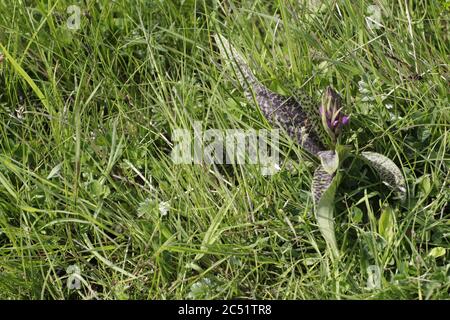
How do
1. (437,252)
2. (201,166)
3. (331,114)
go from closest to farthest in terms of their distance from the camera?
(437,252) < (331,114) < (201,166)

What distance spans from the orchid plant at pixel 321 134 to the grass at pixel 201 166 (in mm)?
51

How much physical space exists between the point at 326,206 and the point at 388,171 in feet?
0.59

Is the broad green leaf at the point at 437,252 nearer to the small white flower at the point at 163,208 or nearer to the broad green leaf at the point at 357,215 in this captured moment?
the broad green leaf at the point at 357,215

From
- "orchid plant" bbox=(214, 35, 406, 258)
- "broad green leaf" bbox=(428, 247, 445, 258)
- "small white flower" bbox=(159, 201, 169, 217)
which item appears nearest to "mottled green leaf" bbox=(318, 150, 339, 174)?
"orchid plant" bbox=(214, 35, 406, 258)

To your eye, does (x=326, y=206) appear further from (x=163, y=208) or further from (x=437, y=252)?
(x=163, y=208)

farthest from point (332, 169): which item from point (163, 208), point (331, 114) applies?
point (163, 208)

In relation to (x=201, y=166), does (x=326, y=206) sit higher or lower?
lower

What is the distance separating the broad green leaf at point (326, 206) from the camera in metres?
2.04

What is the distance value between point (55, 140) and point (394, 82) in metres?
0.92

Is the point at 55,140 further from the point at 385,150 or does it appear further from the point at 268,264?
the point at 385,150

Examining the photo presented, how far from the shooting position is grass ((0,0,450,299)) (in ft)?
6.73

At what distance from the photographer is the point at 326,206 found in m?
2.05

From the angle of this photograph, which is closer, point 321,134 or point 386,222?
point 386,222

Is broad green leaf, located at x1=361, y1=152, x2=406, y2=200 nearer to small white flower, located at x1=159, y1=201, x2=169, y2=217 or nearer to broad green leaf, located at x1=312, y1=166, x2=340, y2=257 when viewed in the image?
broad green leaf, located at x1=312, y1=166, x2=340, y2=257
